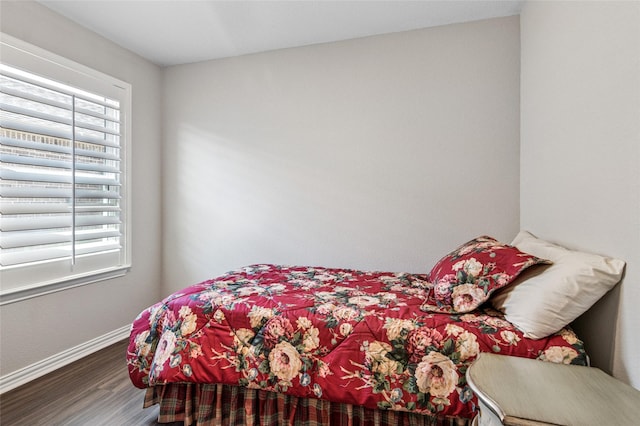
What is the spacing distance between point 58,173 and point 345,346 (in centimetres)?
238

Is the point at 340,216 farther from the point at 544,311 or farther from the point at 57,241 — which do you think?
the point at 57,241

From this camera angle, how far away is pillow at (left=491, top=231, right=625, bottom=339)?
128 centimetres

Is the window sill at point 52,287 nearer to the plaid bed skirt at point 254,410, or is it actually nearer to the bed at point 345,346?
the bed at point 345,346

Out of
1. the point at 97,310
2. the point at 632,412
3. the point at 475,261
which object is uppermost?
the point at 475,261

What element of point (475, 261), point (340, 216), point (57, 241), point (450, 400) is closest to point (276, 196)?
point (340, 216)

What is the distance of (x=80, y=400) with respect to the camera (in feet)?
6.48

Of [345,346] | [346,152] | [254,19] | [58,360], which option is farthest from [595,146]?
[58,360]

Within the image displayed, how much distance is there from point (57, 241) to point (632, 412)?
3136 millimetres

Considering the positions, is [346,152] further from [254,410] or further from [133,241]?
[133,241]

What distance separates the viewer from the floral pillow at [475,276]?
1514mm

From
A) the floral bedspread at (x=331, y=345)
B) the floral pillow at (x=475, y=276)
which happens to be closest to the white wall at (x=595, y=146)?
the floral bedspread at (x=331, y=345)

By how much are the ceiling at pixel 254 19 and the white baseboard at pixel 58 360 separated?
2.51 m

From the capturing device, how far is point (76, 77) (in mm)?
2541

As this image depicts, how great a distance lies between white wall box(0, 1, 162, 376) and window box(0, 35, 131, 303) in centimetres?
10
